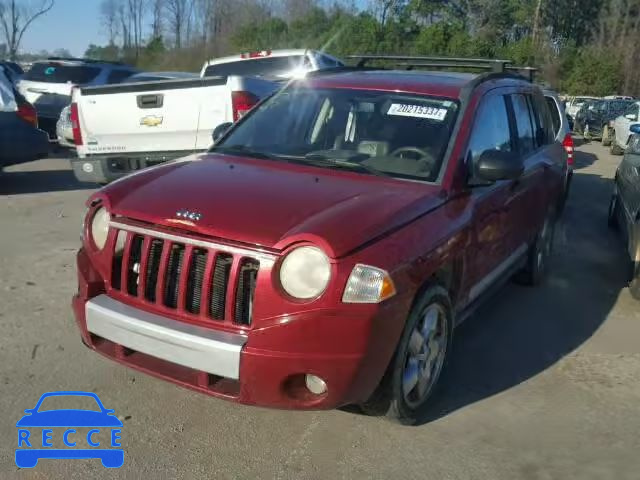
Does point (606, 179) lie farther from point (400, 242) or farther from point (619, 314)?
point (400, 242)

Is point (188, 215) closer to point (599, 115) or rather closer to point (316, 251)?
point (316, 251)

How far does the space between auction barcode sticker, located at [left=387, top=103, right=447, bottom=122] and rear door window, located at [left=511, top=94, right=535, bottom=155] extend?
118cm

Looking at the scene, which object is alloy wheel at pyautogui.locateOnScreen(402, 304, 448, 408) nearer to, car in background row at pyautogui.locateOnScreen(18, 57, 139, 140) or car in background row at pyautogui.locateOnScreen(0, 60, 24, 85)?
car in background row at pyautogui.locateOnScreen(0, 60, 24, 85)

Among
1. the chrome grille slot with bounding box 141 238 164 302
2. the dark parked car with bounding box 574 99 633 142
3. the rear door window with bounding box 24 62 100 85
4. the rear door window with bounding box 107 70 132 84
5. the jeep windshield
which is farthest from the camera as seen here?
the dark parked car with bounding box 574 99 633 142

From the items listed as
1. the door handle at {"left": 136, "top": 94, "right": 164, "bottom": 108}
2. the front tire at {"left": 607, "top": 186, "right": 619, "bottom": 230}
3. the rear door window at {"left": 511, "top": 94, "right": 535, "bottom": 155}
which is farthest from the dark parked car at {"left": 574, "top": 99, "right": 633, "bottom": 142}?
the door handle at {"left": 136, "top": 94, "right": 164, "bottom": 108}

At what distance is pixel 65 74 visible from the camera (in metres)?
14.6

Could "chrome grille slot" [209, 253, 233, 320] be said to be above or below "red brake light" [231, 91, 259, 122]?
below

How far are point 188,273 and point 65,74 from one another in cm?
1301

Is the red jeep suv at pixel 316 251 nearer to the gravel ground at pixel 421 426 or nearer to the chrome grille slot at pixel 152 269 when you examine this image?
the chrome grille slot at pixel 152 269

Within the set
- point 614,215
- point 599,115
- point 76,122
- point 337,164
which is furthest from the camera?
point 599,115

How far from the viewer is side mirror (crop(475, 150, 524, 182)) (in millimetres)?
3844

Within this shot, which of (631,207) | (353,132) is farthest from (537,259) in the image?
(353,132)

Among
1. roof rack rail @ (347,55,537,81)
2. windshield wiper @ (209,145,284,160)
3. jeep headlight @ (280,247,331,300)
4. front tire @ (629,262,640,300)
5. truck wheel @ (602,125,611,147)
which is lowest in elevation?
truck wheel @ (602,125,611,147)

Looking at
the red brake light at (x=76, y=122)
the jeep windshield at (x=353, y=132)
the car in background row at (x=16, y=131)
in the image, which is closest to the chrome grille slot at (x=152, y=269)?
the jeep windshield at (x=353, y=132)
